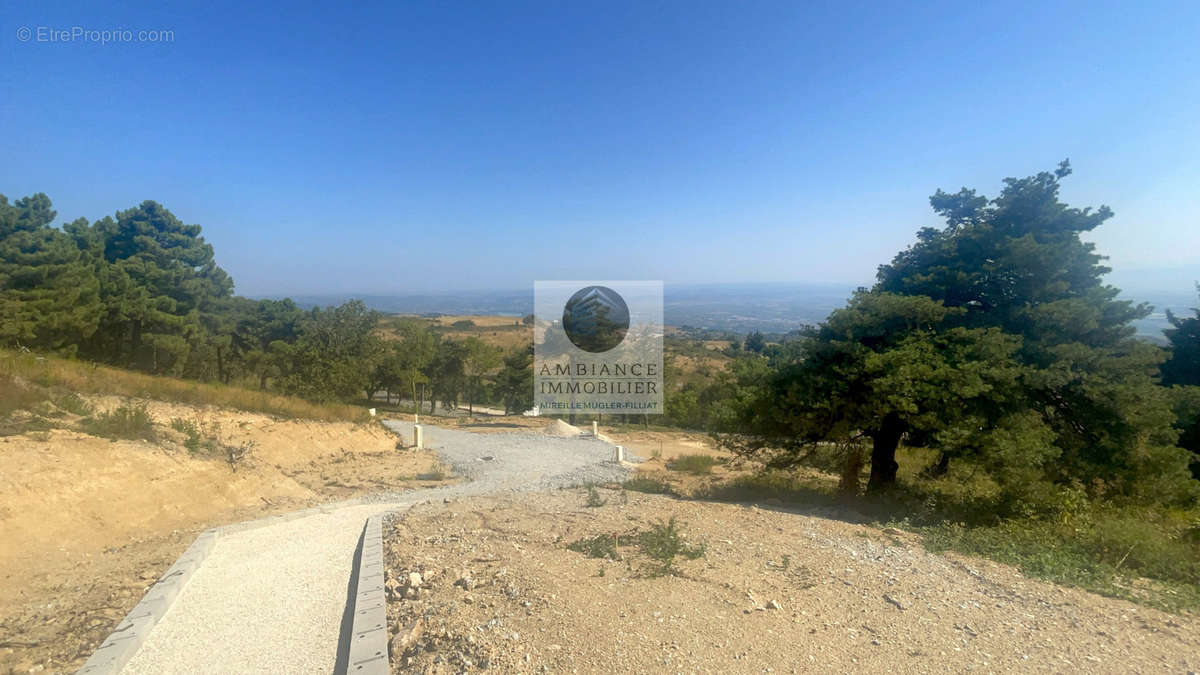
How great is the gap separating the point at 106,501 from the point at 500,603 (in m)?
6.31

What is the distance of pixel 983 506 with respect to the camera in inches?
315

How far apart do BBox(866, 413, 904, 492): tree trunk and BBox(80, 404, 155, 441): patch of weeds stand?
12.9m

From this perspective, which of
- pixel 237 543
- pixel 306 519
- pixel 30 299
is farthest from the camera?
pixel 30 299

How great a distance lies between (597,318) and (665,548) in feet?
58.1

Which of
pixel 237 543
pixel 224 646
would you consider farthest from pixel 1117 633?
pixel 237 543

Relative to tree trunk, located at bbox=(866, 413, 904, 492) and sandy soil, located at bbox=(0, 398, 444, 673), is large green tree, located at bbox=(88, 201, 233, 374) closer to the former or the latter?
sandy soil, located at bbox=(0, 398, 444, 673)

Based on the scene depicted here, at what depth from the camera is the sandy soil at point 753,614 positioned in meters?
3.24

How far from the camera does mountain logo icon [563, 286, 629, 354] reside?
22.5 meters

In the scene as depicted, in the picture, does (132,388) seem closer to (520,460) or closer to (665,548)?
(520,460)

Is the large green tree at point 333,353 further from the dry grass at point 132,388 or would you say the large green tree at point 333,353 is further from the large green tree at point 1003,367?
the large green tree at point 1003,367

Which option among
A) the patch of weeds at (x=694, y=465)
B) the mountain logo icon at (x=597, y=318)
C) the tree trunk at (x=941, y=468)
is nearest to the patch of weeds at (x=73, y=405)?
the patch of weeds at (x=694, y=465)

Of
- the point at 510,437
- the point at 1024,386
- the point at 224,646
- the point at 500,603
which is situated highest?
the point at 1024,386

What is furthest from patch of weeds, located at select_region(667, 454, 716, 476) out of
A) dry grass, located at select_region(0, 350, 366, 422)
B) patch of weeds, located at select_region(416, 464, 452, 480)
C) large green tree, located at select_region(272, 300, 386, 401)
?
large green tree, located at select_region(272, 300, 386, 401)

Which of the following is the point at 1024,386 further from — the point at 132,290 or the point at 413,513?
the point at 132,290
